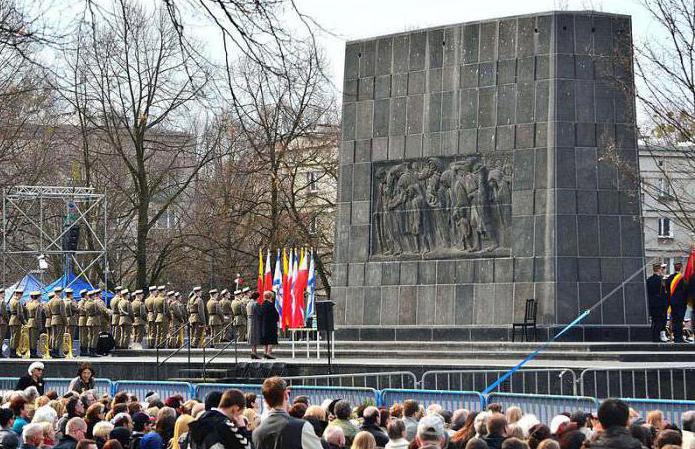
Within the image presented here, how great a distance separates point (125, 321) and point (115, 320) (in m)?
0.38

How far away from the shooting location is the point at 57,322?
3588 cm

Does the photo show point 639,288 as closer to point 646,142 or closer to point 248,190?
point 646,142

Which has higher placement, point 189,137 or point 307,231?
point 189,137

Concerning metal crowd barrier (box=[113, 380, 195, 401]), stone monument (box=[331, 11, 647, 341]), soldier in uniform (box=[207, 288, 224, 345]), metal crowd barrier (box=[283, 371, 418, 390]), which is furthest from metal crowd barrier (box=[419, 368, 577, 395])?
soldier in uniform (box=[207, 288, 224, 345])

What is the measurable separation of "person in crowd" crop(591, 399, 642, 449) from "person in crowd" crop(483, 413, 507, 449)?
90.8 inches

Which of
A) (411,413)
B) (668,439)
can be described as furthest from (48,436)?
(668,439)

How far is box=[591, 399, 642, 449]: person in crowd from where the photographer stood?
899cm

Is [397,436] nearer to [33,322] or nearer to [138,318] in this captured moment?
[33,322]

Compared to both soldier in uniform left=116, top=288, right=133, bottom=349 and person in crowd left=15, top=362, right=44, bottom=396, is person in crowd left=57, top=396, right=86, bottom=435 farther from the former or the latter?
soldier in uniform left=116, top=288, right=133, bottom=349

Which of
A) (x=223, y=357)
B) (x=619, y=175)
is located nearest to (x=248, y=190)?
(x=223, y=357)

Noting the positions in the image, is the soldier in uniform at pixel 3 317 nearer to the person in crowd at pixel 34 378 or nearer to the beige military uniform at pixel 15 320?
the beige military uniform at pixel 15 320

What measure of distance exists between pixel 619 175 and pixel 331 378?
822 cm

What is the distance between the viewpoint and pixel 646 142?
110 ft

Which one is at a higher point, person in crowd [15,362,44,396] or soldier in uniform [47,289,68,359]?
soldier in uniform [47,289,68,359]
